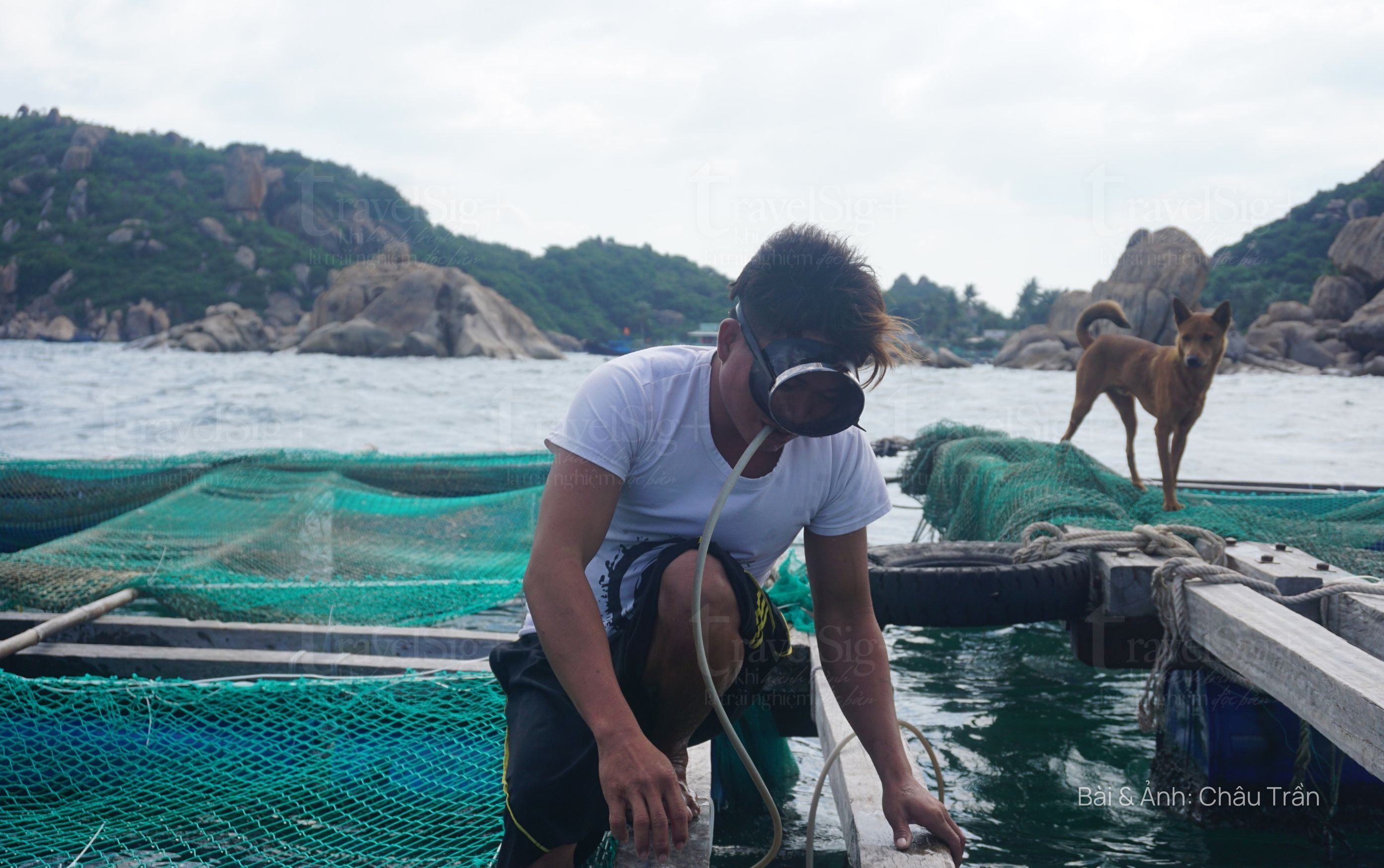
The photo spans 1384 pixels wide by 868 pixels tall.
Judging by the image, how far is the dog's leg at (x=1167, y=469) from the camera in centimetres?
501

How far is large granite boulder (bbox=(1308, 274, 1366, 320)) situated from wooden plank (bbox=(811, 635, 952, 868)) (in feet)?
142

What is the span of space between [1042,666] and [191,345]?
187 feet

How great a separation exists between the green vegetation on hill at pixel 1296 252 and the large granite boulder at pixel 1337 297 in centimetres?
157

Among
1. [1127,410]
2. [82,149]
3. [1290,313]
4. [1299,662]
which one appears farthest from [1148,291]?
[82,149]

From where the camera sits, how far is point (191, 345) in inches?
2066

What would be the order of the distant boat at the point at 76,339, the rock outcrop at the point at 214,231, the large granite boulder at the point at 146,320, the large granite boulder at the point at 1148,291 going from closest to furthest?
the large granite boulder at the point at 1148,291, the rock outcrop at the point at 214,231, the large granite boulder at the point at 146,320, the distant boat at the point at 76,339

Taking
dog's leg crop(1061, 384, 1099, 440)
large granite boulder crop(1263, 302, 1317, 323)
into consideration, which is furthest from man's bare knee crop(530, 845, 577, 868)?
large granite boulder crop(1263, 302, 1317, 323)

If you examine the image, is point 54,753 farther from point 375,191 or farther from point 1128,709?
point 375,191

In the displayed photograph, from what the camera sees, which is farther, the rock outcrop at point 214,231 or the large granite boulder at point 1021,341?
the rock outcrop at point 214,231

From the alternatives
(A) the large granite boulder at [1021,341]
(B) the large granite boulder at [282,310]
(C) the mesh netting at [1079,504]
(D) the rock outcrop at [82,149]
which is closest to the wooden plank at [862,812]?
(C) the mesh netting at [1079,504]

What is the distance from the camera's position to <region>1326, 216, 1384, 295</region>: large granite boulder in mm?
34375

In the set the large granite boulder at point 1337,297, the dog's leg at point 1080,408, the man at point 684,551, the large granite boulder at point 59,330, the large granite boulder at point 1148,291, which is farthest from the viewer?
the large granite boulder at point 59,330

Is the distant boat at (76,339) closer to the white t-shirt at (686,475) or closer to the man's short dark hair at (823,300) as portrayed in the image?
the white t-shirt at (686,475)

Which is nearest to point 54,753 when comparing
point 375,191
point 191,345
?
point 375,191
